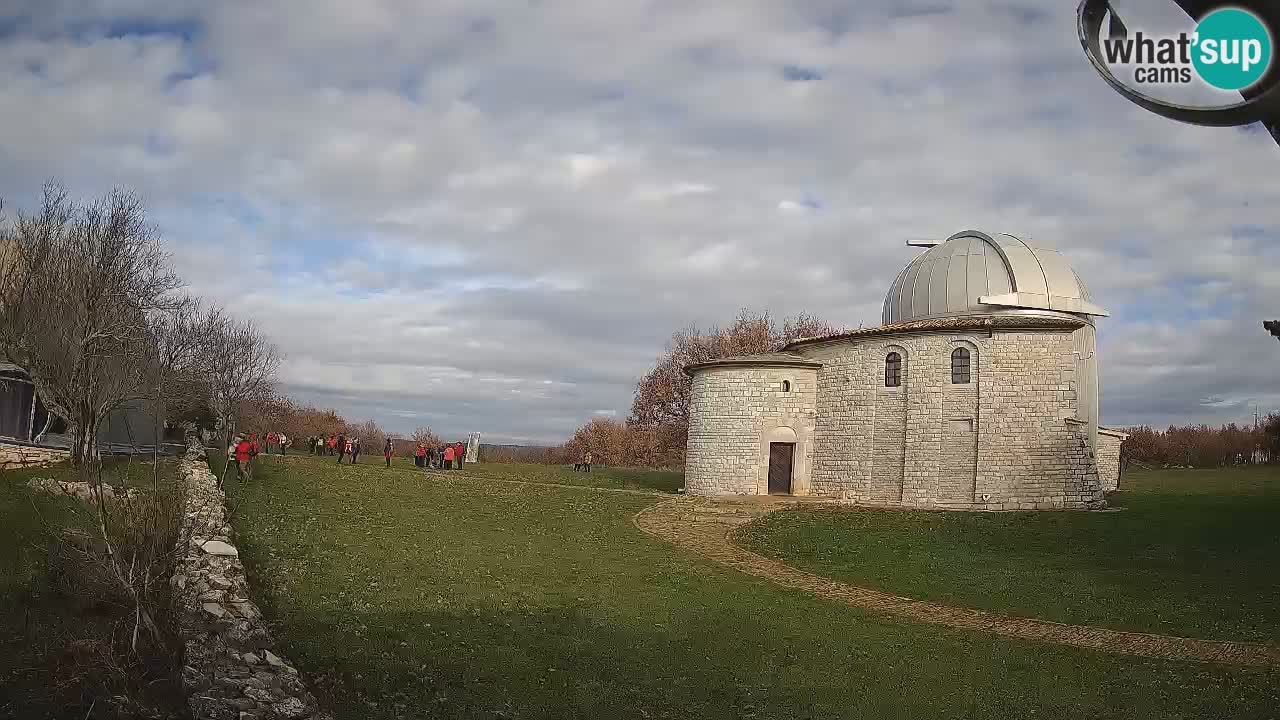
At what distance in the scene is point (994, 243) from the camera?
26.7 metres

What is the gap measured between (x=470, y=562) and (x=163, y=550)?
5894 mm

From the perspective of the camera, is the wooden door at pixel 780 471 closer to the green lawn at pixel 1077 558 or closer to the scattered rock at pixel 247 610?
the green lawn at pixel 1077 558

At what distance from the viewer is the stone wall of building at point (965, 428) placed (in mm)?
23359

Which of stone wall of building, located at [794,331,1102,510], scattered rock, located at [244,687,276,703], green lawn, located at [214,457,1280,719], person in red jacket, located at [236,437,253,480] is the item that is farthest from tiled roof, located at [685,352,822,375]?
scattered rock, located at [244,687,276,703]

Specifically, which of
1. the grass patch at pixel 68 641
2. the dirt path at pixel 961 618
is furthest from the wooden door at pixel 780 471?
the grass patch at pixel 68 641

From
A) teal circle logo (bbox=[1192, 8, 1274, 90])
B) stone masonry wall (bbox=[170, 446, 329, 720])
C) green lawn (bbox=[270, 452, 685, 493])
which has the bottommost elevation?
stone masonry wall (bbox=[170, 446, 329, 720])

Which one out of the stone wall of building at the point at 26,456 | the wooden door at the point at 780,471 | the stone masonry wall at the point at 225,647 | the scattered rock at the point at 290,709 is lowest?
the scattered rock at the point at 290,709

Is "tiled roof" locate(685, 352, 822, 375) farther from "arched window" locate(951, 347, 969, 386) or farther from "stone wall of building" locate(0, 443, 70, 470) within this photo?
"stone wall of building" locate(0, 443, 70, 470)

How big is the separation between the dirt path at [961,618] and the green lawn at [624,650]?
626 millimetres

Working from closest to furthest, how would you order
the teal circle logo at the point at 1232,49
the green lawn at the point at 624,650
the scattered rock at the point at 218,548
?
the teal circle logo at the point at 1232,49 < the green lawn at the point at 624,650 < the scattered rock at the point at 218,548

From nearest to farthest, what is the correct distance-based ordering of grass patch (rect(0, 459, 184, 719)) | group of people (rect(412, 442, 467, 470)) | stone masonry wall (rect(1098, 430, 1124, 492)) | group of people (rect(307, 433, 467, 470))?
grass patch (rect(0, 459, 184, 719))
stone masonry wall (rect(1098, 430, 1124, 492))
group of people (rect(307, 433, 467, 470))
group of people (rect(412, 442, 467, 470))

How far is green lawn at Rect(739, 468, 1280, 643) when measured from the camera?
12289 millimetres

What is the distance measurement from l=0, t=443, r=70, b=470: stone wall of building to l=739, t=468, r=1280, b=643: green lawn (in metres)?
19.2

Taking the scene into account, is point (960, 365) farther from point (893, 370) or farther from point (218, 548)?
point (218, 548)
